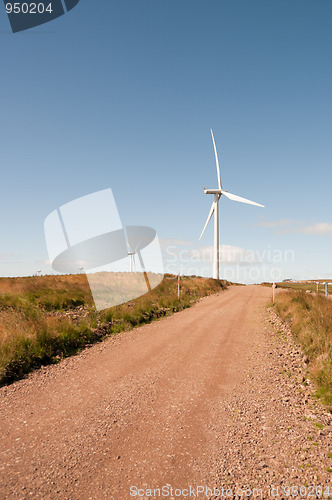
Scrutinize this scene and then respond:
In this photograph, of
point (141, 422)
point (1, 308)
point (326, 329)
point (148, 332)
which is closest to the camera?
point (141, 422)

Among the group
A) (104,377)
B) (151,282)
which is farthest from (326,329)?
(151,282)

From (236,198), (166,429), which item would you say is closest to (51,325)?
(166,429)

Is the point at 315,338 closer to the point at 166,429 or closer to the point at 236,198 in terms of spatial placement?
the point at 166,429

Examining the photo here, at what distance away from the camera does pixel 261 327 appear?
44.9 feet

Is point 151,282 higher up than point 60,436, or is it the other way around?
point 151,282

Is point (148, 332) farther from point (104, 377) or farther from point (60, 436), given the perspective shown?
point (60, 436)

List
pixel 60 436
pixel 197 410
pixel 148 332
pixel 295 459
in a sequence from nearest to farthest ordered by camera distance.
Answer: pixel 295 459, pixel 60 436, pixel 197 410, pixel 148 332

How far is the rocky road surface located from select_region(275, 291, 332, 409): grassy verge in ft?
1.12

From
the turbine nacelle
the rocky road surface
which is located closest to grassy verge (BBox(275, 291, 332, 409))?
the rocky road surface

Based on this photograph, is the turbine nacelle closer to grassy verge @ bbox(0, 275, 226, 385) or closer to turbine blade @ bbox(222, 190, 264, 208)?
turbine blade @ bbox(222, 190, 264, 208)

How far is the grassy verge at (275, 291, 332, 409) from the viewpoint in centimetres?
701

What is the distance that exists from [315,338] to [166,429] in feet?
23.0

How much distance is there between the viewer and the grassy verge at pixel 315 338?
A: 7.01 metres

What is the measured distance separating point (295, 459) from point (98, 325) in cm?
1063
